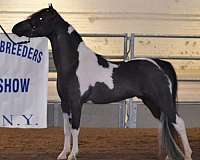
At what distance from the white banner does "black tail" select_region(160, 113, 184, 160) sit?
2.48 m

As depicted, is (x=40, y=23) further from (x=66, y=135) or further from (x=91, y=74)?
(x=66, y=135)

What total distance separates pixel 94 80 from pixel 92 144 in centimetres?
134

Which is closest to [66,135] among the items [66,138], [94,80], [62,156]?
[66,138]

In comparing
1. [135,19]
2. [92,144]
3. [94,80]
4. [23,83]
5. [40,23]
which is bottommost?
[92,144]

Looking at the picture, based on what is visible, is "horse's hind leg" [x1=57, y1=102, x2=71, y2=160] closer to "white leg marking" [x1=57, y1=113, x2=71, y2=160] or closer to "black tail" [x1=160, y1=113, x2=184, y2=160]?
"white leg marking" [x1=57, y1=113, x2=71, y2=160]

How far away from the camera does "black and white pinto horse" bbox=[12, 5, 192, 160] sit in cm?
549

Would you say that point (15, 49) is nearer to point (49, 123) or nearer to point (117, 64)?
point (49, 123)

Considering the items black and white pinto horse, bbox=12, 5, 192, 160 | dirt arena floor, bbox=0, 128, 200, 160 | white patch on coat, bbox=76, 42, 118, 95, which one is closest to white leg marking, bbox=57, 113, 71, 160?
black and white pinto horse, bbox=12, 5, 192, 160

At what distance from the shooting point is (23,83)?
758cm

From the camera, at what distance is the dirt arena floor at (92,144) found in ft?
19.2

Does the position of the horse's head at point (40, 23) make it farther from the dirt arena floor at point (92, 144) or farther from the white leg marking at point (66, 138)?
the dirt arena floor at point (92, 144)

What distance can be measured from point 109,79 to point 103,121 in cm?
306

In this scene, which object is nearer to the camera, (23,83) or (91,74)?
(91,74)

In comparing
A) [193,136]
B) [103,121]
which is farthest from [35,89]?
[193,136]
